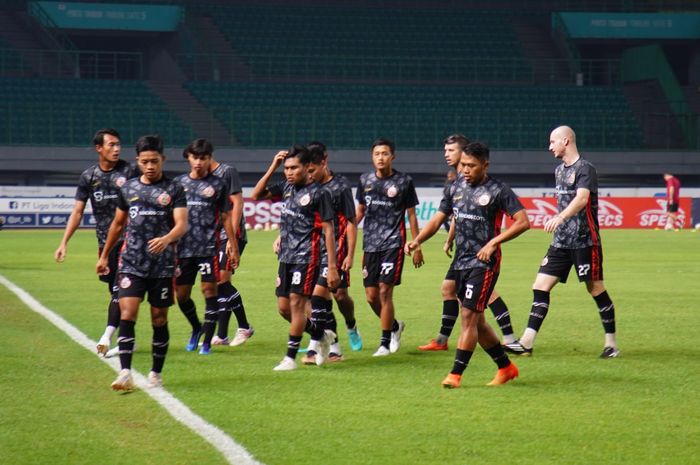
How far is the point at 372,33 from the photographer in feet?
175

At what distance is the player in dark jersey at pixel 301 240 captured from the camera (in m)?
10.4

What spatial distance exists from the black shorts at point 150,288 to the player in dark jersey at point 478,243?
7.43ft

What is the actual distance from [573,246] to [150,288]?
4.25 meters

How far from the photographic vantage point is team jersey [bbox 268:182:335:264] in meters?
10.5

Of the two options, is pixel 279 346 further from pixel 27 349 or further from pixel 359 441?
pixel 359 441

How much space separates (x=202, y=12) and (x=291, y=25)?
12.9ft

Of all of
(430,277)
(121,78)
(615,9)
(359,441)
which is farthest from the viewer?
(615,9)

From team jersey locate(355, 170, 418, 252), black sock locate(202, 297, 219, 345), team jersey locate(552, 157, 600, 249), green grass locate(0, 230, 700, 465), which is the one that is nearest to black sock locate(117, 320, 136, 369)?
green grass locate(0, 230, 700, 465)

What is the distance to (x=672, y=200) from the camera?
133 feet

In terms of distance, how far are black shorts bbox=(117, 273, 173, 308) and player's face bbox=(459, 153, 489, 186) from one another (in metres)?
2.46

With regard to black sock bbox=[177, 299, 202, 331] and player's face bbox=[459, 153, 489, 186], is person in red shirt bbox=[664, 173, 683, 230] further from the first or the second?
player's face bbox=[459, 153, 489, 186]

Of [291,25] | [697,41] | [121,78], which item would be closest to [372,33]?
[291,25]

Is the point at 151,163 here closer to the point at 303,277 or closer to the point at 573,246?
the point at 303,277

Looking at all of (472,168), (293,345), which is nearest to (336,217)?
(293,345)
